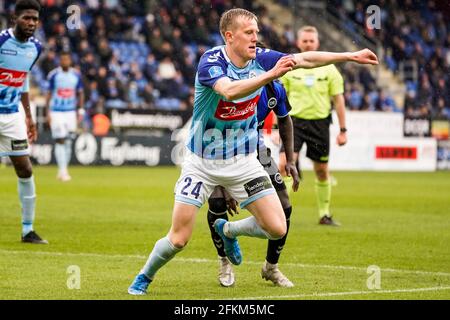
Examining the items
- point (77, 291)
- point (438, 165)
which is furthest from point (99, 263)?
point (438, 165)

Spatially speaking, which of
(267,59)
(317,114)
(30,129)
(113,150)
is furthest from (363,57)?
(113,150)

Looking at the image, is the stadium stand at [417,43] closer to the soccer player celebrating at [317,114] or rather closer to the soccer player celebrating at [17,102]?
the soccer player celebrating at [317,114]

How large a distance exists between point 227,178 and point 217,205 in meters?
0.82

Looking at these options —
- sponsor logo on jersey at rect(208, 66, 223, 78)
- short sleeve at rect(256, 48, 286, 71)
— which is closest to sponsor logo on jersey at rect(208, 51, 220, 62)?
A: sponsor logo on jersey at rect(208, 66, 223, 78)

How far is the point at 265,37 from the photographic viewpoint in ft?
111

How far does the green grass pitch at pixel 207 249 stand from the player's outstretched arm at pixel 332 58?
1.73 metres

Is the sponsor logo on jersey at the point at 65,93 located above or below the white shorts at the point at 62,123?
above

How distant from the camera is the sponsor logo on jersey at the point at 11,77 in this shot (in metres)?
10.6

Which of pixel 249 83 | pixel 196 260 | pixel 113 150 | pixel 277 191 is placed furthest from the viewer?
pixel 113 150

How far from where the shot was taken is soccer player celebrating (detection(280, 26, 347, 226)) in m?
13.3

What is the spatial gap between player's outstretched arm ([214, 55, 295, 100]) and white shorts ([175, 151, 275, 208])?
811 mm

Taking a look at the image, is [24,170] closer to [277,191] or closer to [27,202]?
[27,202]

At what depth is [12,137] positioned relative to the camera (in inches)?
418

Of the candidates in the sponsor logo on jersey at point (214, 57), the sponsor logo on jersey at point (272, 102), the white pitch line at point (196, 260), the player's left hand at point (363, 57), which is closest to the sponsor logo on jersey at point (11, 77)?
the white pitch line at point (196, 260)
